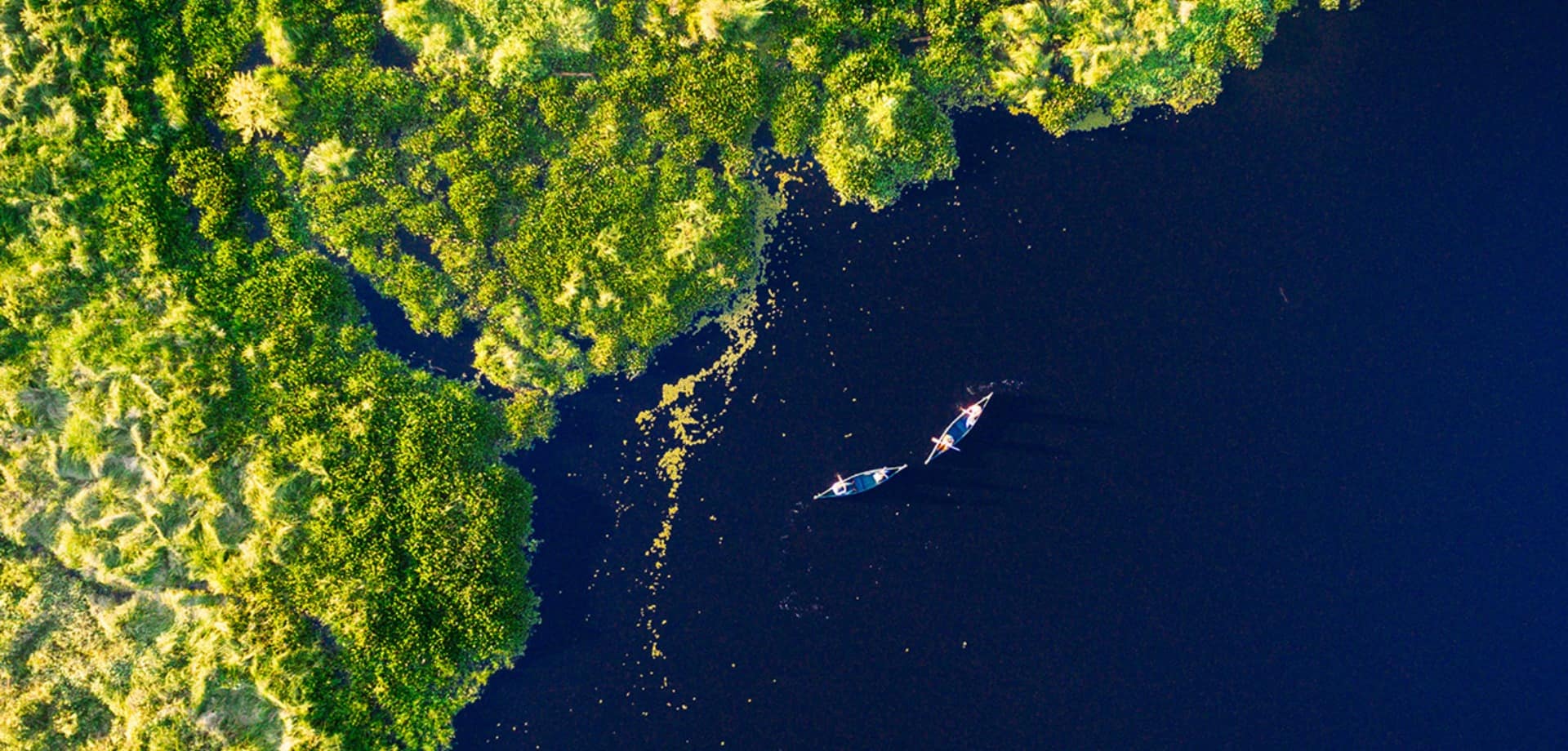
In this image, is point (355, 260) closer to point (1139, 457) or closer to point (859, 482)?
point (859, 482)

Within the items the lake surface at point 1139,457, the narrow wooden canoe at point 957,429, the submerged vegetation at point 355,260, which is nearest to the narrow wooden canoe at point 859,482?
the lake surface at point 1139,457

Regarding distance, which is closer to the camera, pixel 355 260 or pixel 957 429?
pixel 355 260

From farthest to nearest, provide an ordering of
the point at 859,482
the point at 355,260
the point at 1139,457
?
the point at 1139,457 → the point at 859,482 → the point at 355,260

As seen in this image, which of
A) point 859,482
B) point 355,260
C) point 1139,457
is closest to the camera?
point 355,260

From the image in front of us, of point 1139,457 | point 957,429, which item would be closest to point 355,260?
point 957,429

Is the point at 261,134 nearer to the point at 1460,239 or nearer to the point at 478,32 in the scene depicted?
the point at 478,32

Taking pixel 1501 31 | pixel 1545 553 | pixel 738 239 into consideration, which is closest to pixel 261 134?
pixel 738 239

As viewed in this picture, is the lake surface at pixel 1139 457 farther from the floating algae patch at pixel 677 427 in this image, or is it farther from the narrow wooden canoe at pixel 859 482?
the narrow wooden canoe at pixel 859 482

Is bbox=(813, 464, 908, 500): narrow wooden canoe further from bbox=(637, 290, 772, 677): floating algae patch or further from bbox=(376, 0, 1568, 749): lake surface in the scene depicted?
bbox=(637, 290, 772, 677): floating algae patch
